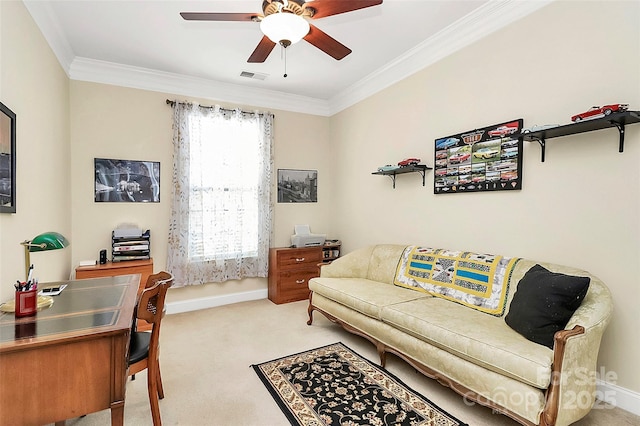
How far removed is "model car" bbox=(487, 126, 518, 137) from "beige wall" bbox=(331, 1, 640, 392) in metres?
0.09

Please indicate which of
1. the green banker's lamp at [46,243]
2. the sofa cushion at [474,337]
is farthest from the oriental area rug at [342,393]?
the green banker's lamp at [46,243]

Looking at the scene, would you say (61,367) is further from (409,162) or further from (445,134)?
(445,134)

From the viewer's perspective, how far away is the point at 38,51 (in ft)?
8.49

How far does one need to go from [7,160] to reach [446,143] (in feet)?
11.5

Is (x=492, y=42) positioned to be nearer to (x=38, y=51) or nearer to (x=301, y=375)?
(x=301, y=375)

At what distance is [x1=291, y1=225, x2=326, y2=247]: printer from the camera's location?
15.5 ft

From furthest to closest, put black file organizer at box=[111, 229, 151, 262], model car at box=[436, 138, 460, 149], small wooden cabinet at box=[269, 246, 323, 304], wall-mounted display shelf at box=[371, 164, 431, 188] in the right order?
small wooden cabinet at box=[269, 246, 323, 304] → black file organizer at box=[111, 229, 151, 262] → wall-mounted display shelf at box=[371, 164, 431, 188] → model car at box=[436, 138, 460, 149]

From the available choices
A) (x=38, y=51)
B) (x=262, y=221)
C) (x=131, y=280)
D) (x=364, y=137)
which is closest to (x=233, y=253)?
(x=262, y=221)

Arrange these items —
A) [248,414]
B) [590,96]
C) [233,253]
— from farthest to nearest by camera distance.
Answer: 1. [233,253]
2. [590,96]
3. [248,414]

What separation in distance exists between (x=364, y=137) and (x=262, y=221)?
189 centimetres

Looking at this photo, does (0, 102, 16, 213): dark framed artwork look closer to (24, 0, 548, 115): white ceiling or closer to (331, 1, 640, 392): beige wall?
(24, 0, 548, 115): white ceiling

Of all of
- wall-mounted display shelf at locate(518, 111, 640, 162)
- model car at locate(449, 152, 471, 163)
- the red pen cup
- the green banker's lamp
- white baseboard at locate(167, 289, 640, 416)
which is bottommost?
white baseboard at locate(167, 289, 640, 416)

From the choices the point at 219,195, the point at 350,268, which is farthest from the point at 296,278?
the point at 219,195

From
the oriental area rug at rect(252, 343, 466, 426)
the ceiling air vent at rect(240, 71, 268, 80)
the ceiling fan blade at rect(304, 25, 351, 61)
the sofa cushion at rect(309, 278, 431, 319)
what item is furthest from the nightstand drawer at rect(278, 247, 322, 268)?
the ceiling fan blade at rect(304, 25, 351, 61)
